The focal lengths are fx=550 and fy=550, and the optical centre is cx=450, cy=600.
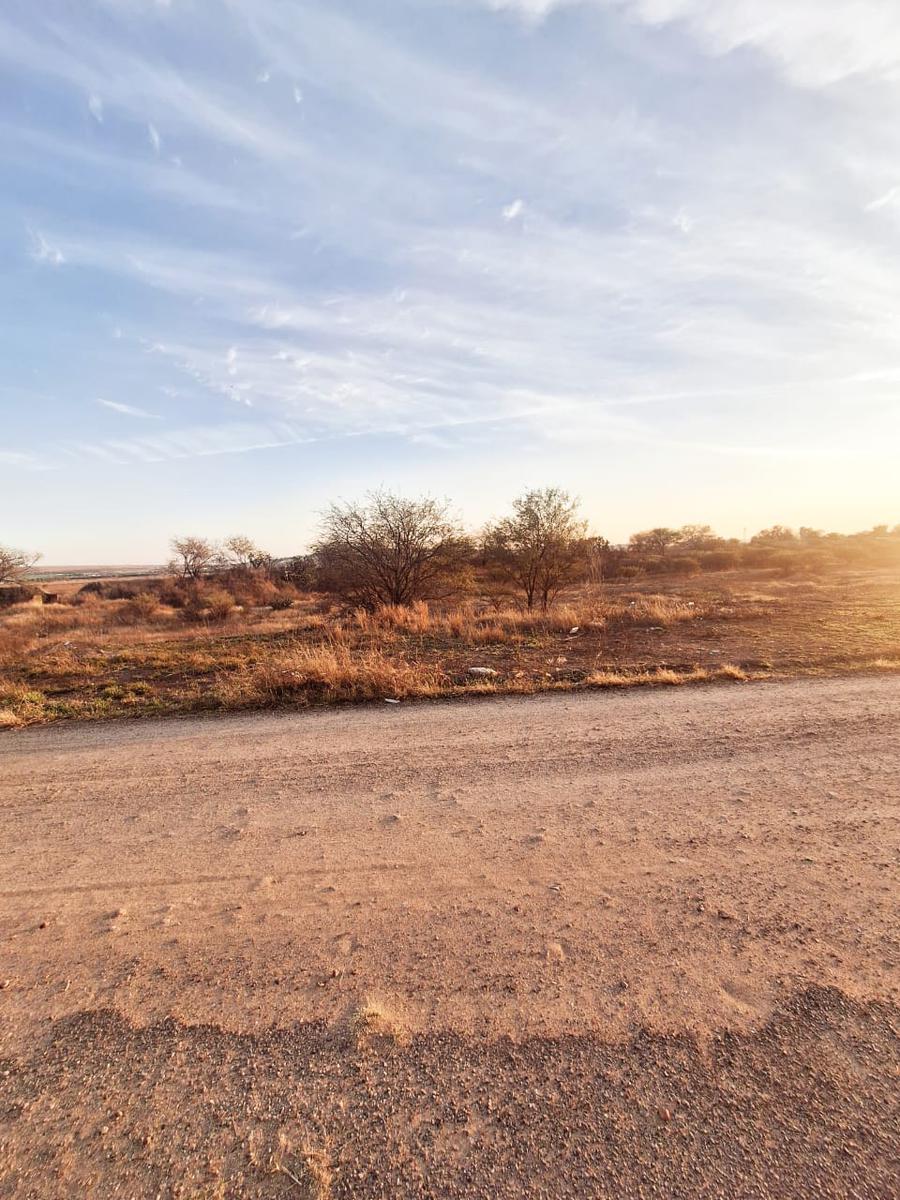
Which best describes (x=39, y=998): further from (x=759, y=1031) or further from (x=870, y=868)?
(x=870, y=868)

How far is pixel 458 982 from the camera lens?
2.49 metres

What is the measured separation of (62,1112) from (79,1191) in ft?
1.11

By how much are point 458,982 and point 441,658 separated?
8.09m

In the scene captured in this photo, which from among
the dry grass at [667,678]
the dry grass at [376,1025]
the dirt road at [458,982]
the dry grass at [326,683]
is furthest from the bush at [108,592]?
the dry grass at [376,1025]

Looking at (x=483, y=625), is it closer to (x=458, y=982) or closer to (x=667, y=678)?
(x=667, y=678)

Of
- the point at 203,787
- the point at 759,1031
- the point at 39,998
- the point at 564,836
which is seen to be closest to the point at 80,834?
the point at 203,787

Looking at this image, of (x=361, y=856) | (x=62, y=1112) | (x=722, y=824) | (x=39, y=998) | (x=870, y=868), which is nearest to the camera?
(x=62, y=1112)

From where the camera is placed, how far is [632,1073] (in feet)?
6.70

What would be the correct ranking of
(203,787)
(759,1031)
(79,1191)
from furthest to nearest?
(203,787)
(759,1031)
(79,1191)

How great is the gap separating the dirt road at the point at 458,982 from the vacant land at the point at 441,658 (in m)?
3.16

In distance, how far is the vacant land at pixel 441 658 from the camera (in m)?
7.93

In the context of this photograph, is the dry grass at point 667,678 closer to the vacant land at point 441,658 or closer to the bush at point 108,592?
the vacant land at point 441,658

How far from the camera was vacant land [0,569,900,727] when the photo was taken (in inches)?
312

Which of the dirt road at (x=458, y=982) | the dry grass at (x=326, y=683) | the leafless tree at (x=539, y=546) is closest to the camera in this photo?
the dirt road at (x=458, y=982)
